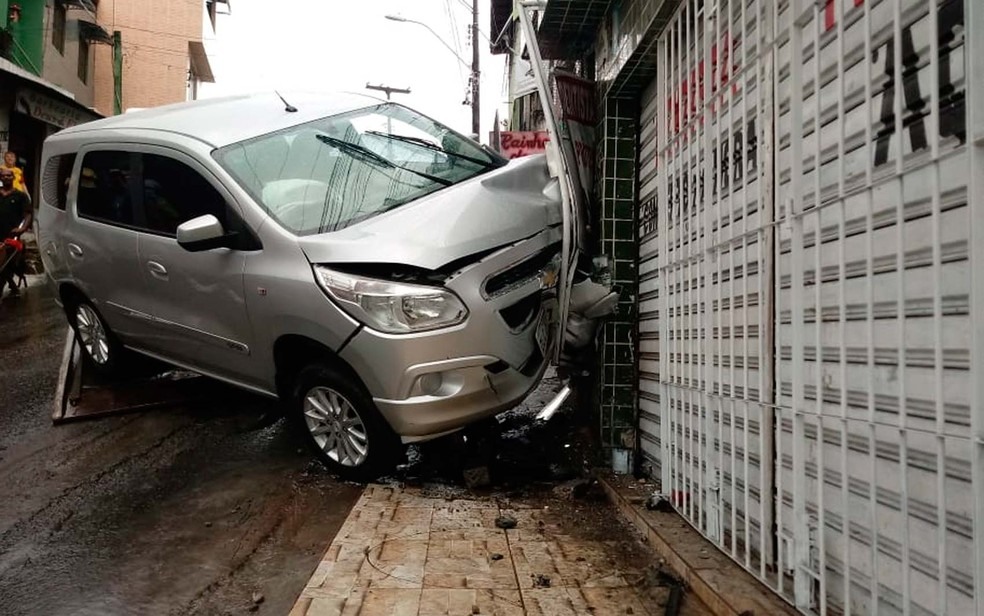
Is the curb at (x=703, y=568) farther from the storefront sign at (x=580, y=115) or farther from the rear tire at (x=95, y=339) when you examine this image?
the rear tire at (x=95, y=339)

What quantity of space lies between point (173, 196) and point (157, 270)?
1.78ft

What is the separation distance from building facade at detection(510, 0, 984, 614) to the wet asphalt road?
80.5 inches

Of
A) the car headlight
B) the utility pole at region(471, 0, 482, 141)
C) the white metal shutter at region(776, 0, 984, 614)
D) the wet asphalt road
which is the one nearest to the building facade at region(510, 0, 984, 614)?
the white metal shutter at region(776, 0, 984, 614)

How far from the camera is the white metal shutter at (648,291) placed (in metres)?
4.48

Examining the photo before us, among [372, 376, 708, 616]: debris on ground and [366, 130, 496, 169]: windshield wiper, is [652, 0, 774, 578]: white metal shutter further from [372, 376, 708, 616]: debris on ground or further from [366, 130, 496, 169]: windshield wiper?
[366, 130, 496, 169]: windshield wiper

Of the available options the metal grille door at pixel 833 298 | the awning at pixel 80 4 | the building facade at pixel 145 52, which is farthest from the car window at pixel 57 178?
the building facade at pixel 145 52

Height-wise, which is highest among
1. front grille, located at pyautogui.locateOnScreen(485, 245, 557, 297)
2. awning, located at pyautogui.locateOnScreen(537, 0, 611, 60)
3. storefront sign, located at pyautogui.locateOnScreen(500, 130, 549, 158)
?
storefront sign, located at pyautogui.locateOnScreen(500, 130, 549, 158)

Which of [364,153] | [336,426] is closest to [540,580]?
[336,426]

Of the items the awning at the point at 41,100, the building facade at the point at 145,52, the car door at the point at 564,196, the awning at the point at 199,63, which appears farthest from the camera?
the awning at the point at 199,63

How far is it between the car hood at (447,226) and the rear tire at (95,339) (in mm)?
2643

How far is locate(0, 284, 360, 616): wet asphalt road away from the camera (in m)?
3.12

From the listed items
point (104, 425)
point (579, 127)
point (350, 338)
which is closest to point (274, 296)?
point (350, 338)

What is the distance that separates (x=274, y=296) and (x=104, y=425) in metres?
2.16

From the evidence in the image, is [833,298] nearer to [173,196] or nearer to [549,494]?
[549,494]
